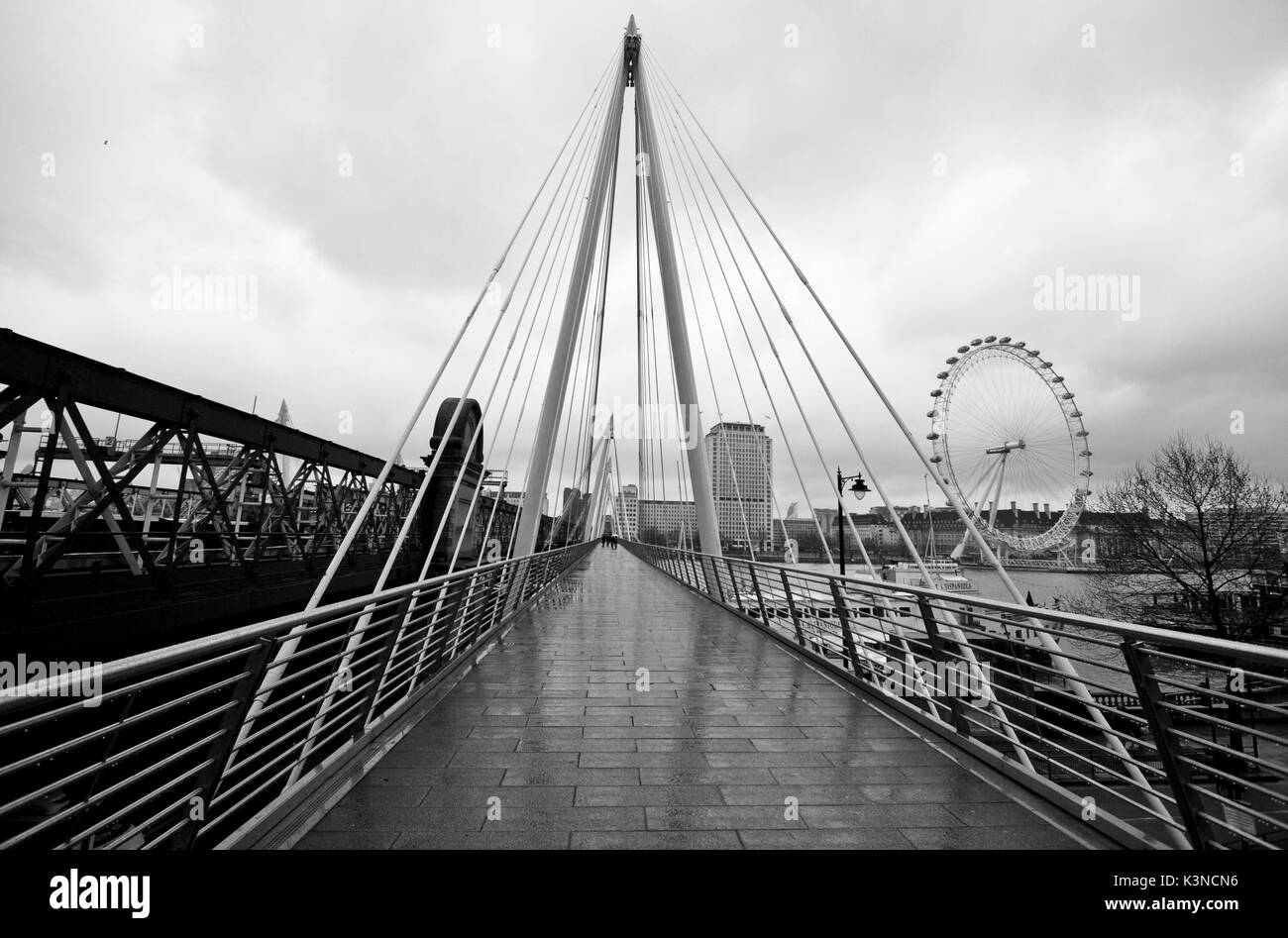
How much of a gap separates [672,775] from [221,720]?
8.30ft

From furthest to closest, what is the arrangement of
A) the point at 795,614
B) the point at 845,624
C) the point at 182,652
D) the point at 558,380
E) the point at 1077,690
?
the point at 558,380
the point at 795,614
the point at 845,624
the point at 1077,690
the point at 182,652

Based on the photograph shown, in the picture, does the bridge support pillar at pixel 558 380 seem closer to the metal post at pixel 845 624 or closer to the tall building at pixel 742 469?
the tall building at pixel 742 469

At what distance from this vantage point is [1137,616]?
1947 centimetres

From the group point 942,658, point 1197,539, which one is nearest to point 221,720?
point 942,658

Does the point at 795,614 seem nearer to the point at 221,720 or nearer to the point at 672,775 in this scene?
the point at 672,775

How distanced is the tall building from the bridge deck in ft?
26.5

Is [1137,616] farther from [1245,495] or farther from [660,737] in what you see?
[660,737]

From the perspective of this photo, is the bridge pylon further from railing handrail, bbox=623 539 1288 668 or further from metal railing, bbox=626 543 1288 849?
railing handrail, bbox=623 539 1288 668

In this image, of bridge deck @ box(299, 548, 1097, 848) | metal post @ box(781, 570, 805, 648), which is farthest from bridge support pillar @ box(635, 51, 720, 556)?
bridge deck @ box(299, 548, 1097, 848)

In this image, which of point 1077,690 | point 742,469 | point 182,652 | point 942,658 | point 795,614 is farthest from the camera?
point 742,469

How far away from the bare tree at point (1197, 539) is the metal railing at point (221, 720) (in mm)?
19587

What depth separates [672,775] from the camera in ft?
12.9

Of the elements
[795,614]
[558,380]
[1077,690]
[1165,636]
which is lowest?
[795,614]
